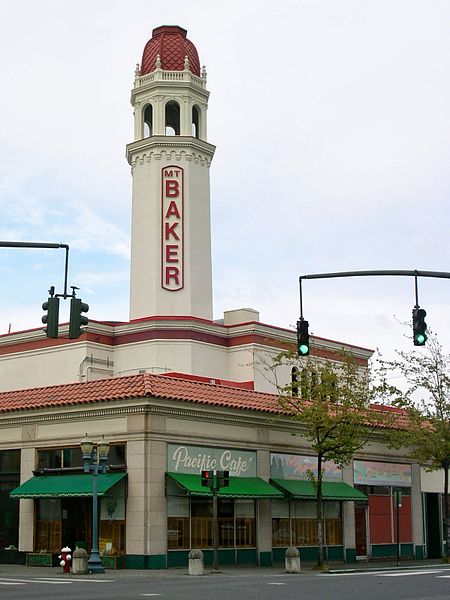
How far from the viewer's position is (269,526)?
1483 inches

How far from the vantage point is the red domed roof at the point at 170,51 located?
187 ft

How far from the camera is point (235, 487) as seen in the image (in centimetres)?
3562

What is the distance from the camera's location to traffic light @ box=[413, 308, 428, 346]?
2100 centimetres

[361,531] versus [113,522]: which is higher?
[113,522]

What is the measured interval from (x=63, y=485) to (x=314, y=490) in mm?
10552

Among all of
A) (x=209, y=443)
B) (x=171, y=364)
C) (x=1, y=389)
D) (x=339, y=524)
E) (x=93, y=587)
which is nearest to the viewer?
(x=93, y=587)

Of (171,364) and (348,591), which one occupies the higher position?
(171,364)

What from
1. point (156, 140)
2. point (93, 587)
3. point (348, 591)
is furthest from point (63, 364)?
point (348, 591)

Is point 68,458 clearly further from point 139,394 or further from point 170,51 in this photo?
point 170,51

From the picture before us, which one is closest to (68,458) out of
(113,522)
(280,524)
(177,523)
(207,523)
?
(113,522)

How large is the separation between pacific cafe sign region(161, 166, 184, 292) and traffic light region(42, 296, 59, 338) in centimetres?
3243

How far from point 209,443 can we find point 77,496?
5347 millimetres

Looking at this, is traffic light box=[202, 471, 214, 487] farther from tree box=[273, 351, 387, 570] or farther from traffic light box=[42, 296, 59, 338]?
traffic light box=[42, 296, 59, 338]

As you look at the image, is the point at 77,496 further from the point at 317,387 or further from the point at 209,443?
the point at 317,387
